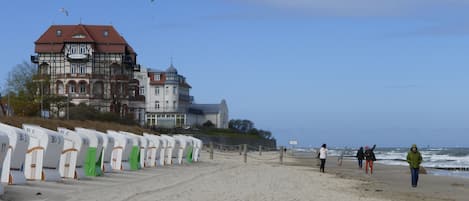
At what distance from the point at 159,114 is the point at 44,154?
10406 cm

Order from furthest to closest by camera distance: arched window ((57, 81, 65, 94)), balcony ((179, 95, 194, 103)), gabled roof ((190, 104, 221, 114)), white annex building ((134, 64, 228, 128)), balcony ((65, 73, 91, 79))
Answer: gabled roof ((190, 104, 221, 114)) < balcony ((179, 95, 194, 103)) < white annex building ((134, 64, 228, 128)) < arched window ((57, 81, 65, 94)) < balcony ((65, 73, 91, 79))

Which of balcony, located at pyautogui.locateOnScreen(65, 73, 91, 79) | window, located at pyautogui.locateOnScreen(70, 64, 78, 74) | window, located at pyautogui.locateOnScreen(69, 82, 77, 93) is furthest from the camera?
window, located at pyautogui.locateOnScreen(70, 64, 78, 74)

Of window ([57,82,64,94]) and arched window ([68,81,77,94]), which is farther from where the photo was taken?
window ([57,82,64,94])

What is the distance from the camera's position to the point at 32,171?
72.7 ft

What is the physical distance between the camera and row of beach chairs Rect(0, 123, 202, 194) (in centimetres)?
1992

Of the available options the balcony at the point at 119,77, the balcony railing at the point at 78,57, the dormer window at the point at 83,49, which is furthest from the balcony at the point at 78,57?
the balcony at the point at 119,77

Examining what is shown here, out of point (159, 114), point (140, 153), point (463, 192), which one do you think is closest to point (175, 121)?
point (159, 114)

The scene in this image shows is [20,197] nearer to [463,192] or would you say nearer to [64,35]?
[463,192]

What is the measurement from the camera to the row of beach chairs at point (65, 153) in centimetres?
1992

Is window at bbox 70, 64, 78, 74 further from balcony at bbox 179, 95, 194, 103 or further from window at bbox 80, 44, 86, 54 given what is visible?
balcony at bbox 179, 95, 194, 103

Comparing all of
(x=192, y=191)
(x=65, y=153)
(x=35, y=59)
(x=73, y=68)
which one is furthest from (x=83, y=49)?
(x=192, y=191)

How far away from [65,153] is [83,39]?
81.0 m

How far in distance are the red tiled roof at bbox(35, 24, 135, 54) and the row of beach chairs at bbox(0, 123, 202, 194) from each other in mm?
67380

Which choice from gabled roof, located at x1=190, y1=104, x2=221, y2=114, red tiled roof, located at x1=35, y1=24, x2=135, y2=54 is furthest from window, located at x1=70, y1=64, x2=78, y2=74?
gabled roof, located at x1=190, y1=104, x2=221, y2=114
